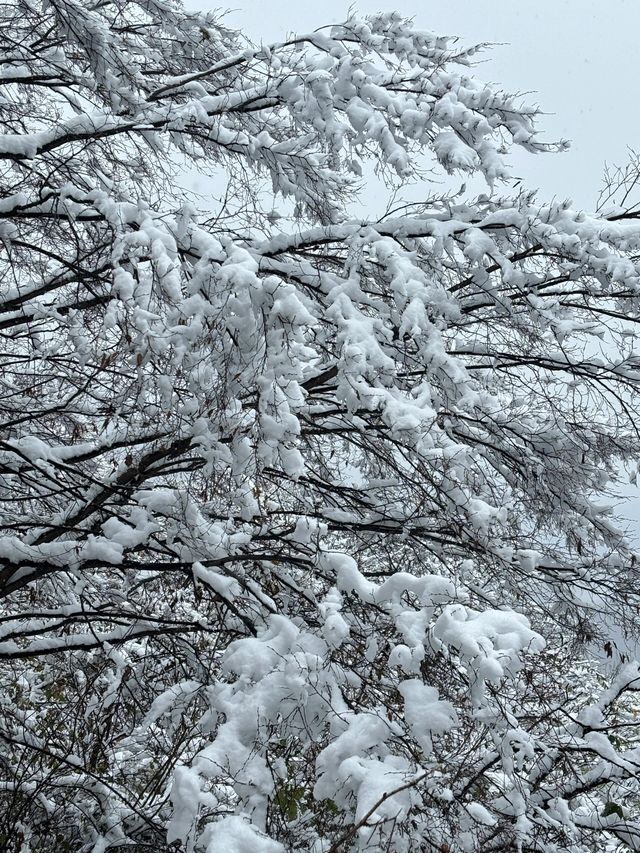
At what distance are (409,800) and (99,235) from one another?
3.18 meters

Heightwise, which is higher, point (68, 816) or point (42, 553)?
point (42, 553)

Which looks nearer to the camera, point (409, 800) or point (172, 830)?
point (409, 800)

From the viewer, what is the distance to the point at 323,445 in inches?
205

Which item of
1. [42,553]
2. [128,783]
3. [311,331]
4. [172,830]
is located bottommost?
[128,783]

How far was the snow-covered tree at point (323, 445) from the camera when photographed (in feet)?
7.89

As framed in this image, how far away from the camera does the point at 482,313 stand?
418 centimetres

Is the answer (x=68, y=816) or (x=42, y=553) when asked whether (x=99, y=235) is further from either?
(x=68, y=816)

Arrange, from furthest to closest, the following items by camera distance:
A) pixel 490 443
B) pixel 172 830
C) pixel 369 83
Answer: pixel 490 443
pixel 369 83
pixel 172 830

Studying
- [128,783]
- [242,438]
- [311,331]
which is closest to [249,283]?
[242,438]

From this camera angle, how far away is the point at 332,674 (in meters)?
2.46

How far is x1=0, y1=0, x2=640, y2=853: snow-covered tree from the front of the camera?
2.41 meters

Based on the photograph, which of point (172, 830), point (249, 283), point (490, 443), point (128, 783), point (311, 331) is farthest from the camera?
point (128, 783)

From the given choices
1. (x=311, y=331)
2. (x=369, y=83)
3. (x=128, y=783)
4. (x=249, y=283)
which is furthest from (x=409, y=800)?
(x=128, y=783)

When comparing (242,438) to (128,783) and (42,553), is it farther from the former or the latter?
(128,783)
